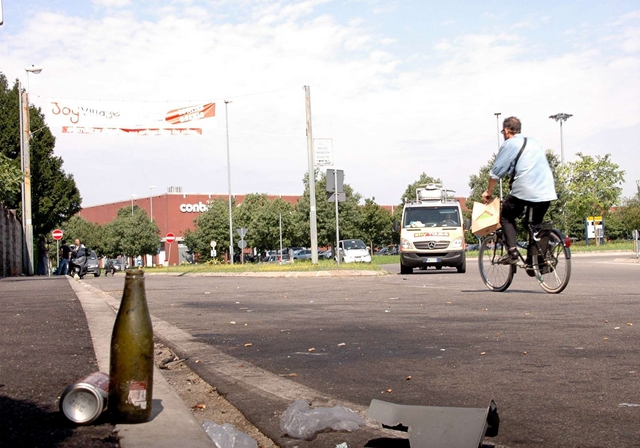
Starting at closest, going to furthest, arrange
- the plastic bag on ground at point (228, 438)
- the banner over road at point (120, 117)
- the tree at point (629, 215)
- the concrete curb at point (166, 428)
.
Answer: the concrete curb at point (166, 428) → the plastic bag on ground at point (228, 438) → the banner over road at point (120, 117) → the tree at point (629, 215)

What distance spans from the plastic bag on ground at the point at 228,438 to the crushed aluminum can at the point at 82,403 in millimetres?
436

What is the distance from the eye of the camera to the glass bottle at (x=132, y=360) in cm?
306

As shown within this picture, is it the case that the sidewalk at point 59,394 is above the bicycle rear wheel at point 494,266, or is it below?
below


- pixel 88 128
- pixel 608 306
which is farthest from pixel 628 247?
pixel 608 306

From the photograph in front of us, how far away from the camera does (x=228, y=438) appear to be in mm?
2945

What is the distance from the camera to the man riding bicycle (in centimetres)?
937

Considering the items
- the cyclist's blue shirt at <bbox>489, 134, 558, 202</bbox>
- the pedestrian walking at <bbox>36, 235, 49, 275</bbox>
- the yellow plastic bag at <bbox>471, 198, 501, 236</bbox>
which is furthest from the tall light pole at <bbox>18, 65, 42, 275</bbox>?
the cyclist's blue shirt at <bbox>489, 134, 558, 202</bbox>

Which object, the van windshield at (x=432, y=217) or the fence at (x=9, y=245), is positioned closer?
the van windshield at (x=432, y=217)

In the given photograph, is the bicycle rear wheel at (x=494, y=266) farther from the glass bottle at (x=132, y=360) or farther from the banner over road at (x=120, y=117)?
the banner over road at (x=120, y=117)

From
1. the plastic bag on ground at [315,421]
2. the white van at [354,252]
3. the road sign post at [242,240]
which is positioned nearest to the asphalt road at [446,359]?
the plastic bag on ground at [315,421]

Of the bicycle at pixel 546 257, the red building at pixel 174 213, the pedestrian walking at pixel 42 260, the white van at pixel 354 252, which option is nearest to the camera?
the bicycle at pixel 546 257

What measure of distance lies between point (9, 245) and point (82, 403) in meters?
34.8

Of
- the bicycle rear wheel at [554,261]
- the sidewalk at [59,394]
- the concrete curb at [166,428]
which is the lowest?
the concrete curb at [166,428]

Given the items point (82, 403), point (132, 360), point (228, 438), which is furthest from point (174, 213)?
point (228, 438)
